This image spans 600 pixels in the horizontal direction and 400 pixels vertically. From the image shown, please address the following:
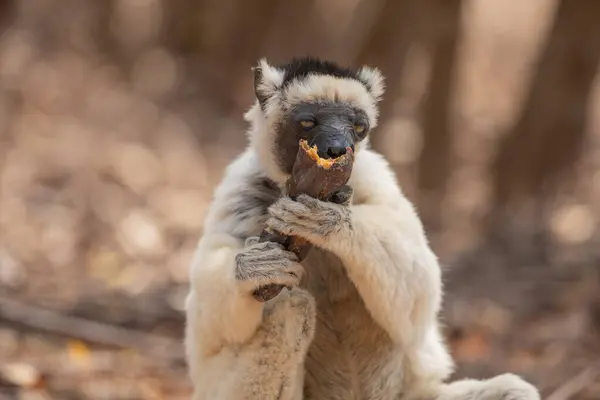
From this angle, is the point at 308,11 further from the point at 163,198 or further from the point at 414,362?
the point at 414,362

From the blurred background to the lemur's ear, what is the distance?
107 inches

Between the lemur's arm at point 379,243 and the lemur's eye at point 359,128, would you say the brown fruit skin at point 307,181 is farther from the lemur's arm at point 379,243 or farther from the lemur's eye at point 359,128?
the lemur's eye at point 359,128

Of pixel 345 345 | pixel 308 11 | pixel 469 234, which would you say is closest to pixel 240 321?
pixel 345 345

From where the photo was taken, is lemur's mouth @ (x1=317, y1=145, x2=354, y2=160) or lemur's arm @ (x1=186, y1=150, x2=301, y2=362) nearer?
lemur's mouth @ (x1=317, y1=145, x2=354, y2=160)

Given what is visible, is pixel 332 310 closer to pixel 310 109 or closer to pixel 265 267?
pixel 265 267

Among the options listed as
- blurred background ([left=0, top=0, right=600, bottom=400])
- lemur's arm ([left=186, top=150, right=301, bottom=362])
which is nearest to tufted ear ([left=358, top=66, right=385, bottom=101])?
lemur's arm ([left=186, top=150, right=301, bottom=362])

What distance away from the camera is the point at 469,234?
41.0ft

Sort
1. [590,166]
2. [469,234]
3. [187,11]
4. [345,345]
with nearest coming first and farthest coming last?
[345,345]
[469,234]
[590,166]
[187,11]

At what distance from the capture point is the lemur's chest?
515 centimetres

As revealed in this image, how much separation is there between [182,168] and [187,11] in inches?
201

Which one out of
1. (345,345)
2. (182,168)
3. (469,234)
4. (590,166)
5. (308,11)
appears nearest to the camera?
(345,345)

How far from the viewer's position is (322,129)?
465 cm

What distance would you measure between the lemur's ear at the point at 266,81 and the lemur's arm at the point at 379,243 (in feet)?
1.91

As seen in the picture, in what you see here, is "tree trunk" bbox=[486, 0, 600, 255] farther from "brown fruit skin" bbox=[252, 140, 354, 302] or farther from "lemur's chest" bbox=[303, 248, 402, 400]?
"brown fruit skin" bbox=[252, 140, 354, 302]
